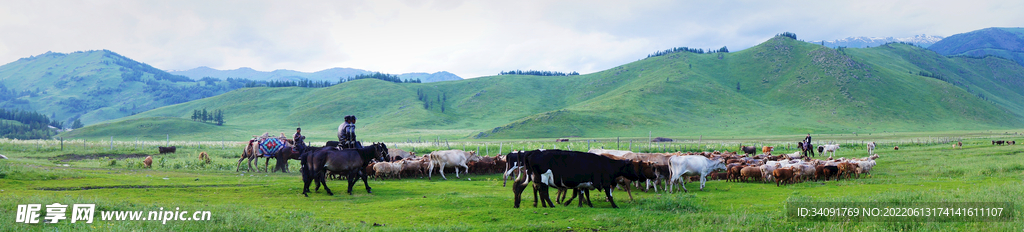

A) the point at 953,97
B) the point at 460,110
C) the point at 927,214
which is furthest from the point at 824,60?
the point at 927,214

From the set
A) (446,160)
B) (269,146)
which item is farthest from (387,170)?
(269,146)

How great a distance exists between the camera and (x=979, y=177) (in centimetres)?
1984

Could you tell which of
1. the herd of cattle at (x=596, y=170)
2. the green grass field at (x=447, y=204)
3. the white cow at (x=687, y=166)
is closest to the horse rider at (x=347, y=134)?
the herd of cattle at (x=596, y=170)

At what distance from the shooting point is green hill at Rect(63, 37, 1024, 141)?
395 feet

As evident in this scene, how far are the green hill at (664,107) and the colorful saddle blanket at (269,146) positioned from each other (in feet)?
262

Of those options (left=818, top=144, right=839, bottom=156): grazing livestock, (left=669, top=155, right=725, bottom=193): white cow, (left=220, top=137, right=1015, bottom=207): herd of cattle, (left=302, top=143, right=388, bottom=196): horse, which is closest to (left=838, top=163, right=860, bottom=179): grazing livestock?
(left=220, top=137, right=1015, bottom=207): herd of cattle

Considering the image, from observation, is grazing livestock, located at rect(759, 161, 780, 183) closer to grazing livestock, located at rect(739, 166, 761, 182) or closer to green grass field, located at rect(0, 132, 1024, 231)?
grazing livestock, located at rect(739, 166, 761, 182)

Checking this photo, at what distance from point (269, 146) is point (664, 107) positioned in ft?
408

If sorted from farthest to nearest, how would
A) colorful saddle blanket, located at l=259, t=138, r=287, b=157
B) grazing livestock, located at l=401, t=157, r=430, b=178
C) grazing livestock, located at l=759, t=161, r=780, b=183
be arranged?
colorful saddle blanket, located at l=259, t=138, r=287, b=157 → grazing livestock, located at l=401, t=157, r=430, b=178 → grazing livestock, located at l=759, t=161, r=780, b=183

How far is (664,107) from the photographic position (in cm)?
13812

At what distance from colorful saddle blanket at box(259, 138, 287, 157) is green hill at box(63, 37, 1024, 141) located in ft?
262

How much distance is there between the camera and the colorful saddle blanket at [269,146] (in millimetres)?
26312

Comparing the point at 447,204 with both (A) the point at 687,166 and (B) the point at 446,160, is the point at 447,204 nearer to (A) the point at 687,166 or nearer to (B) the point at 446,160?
(A) the point at 687,166

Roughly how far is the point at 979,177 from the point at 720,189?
10.8 metres
